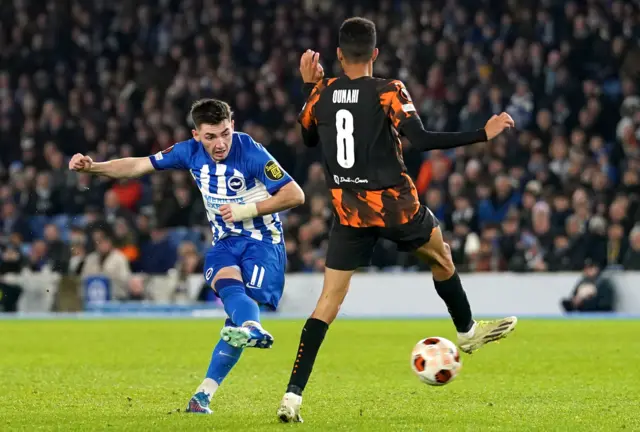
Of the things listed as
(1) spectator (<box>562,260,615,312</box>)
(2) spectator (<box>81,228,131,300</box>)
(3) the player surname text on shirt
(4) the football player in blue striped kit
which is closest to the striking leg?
(4) the football player in blue striped kit

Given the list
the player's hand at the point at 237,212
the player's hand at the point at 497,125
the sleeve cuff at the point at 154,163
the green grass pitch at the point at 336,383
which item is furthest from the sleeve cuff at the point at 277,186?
the player's hand at the point at 497,125

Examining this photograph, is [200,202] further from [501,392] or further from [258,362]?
[501,392]

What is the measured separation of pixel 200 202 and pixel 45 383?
1185 centimetres

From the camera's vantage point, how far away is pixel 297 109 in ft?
78.3

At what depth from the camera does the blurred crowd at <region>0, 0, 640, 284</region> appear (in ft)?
65.2

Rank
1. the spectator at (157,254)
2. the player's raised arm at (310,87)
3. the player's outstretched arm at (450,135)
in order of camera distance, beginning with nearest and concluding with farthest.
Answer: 1. the player's outstretched arm at (450,135)
2. the player's raised arm at (310,87)
3. the spectator at (157,254)

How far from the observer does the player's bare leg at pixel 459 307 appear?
747 cm

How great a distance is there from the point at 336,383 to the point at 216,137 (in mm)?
2892

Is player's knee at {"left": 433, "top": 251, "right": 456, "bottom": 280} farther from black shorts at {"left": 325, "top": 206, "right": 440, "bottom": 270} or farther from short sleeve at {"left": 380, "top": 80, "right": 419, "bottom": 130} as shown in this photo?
short sleeve at {"left": 380, "top": 80, "right": 419, "bottom": 130}

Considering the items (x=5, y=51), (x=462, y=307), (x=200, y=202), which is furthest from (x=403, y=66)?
(x=462, y=307)

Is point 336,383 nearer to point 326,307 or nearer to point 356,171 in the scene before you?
point 326,307

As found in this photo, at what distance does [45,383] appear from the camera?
32.4 feet

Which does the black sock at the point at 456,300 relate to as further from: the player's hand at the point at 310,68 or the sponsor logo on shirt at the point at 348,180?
the player's hand at the point at 310,68

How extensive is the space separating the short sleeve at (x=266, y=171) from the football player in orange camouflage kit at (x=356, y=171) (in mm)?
556
